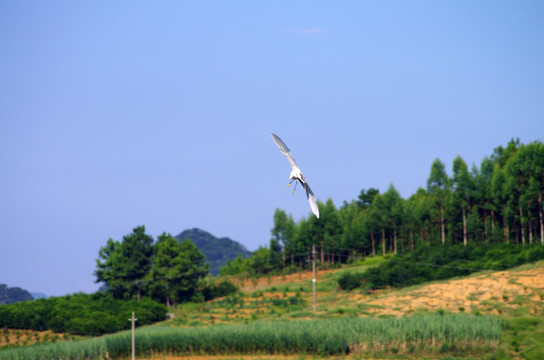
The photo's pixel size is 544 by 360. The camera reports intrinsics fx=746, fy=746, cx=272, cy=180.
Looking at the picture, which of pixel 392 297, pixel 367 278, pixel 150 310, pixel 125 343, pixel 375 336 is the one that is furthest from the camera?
pixel 367 278

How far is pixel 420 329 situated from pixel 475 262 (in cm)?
2962

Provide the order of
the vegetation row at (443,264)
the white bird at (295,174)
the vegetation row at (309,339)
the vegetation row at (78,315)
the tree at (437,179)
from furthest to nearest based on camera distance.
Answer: the tree at (437,179) → the vegetation row at (443,264) → the vegetation row at (78,315) → the vegetation row at (309,339) → the white bird at (295,174)

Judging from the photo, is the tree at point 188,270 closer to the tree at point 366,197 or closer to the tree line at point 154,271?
the tree line at point 154,271

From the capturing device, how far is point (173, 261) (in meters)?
89.9

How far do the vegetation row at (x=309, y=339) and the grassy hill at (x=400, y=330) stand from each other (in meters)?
0.07

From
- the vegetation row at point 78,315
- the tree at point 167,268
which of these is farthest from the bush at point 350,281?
the vegetation row at point 78,315

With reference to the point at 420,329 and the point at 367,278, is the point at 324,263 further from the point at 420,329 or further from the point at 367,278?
the point at 420,329

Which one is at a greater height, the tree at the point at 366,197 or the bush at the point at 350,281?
the tree at the point at 366,197

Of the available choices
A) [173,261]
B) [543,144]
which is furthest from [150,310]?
[543,144]

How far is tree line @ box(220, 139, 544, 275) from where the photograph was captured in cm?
8669

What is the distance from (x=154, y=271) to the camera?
296 ft

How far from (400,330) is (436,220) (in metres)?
47.2

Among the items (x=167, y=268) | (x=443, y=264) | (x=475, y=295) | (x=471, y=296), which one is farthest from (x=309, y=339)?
(x=167, y=268)

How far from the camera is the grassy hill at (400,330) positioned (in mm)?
52156
